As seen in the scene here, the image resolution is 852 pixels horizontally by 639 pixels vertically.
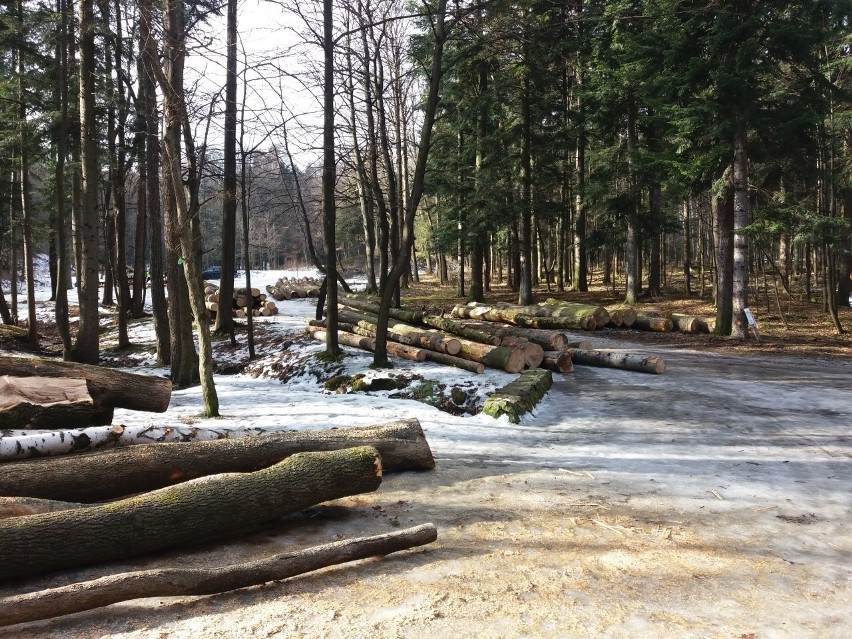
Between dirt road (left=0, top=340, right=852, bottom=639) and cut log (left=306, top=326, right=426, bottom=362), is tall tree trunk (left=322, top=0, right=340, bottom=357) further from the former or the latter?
dirt road (left=0, top=340, right=852, bottom=639)

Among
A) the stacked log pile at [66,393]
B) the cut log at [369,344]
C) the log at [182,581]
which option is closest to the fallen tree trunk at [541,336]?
the cut log at [369,344]

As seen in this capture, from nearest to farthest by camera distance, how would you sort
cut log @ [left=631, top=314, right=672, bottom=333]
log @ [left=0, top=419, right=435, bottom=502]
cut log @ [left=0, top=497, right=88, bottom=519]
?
cut log @ [left=0, top=497, right=88, bottom=519]
log @ [left=0, top=419, right=435, bottom=502]
cut log @ [left=631, top=314, right=672, bottom=333]

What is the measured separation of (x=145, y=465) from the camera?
181 inches

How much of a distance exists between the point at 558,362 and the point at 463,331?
92.1 inches

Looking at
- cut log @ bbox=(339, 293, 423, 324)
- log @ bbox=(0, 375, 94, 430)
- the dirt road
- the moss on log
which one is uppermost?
cut log @ bbox=(339, 293, 423, 324)

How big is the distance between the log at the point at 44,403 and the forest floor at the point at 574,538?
204cm

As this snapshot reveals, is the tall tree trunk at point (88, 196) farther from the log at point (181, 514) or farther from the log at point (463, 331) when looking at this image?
the log at point (181, 514)

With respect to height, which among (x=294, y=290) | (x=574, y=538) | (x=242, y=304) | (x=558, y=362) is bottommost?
(x=574, y=538)

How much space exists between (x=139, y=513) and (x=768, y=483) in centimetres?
571

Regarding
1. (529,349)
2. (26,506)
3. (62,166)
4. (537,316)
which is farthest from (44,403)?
(537,316)

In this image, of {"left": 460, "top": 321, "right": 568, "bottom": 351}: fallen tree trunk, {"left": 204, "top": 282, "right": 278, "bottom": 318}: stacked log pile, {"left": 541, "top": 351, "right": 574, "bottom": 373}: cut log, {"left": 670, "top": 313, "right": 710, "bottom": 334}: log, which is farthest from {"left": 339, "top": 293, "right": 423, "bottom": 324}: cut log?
{"left": 670, "top": 313, "right": 710, "bottom": 334}: log

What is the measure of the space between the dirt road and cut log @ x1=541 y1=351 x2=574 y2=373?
12.7 ft

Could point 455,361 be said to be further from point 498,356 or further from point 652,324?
point 652,324

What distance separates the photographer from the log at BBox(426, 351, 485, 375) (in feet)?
36.2
